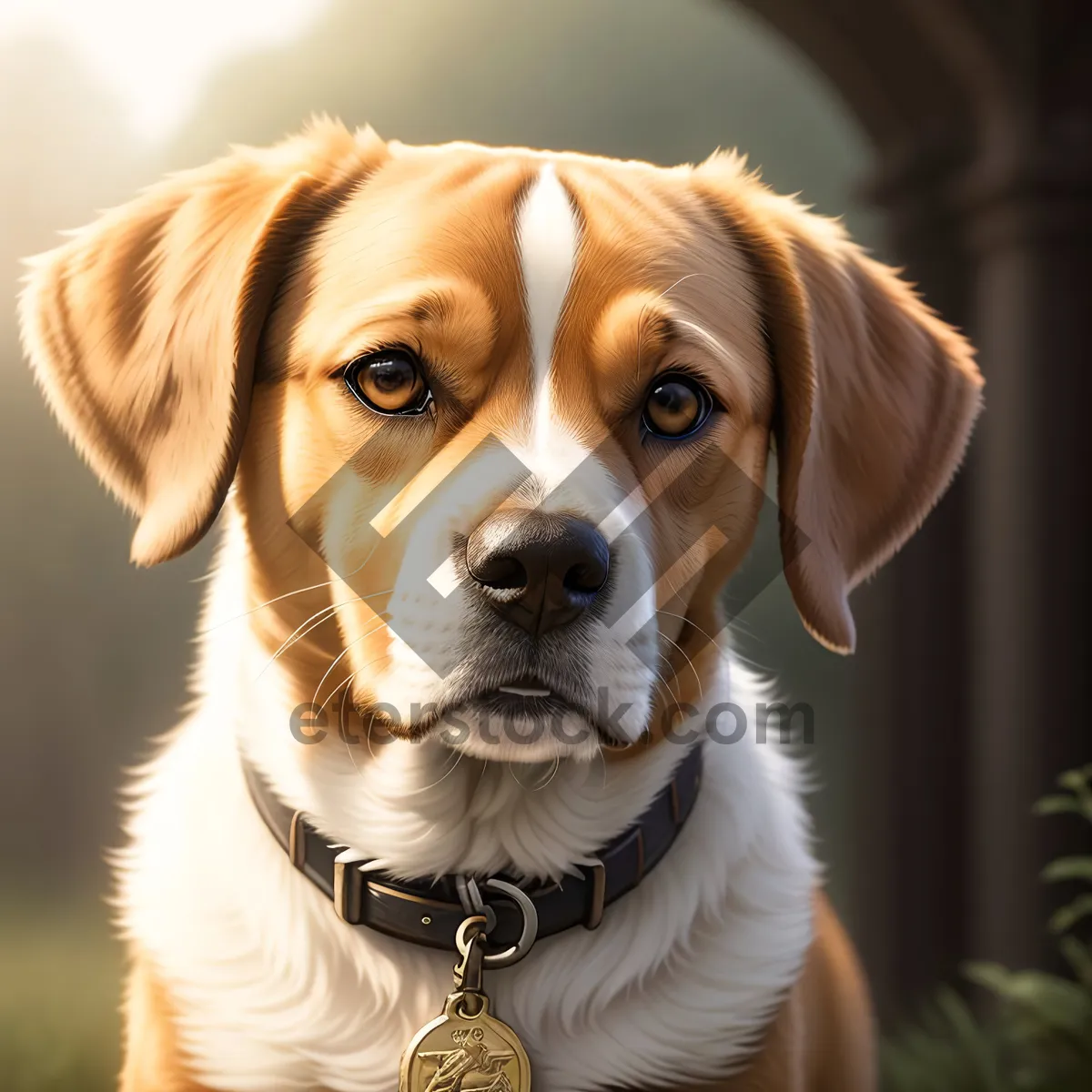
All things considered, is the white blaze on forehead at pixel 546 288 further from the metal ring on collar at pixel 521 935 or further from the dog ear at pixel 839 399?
the metal ring on collar at pixel 521 935

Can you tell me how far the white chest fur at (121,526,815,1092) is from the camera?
4.58 feet

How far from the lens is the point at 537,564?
45.1 inches

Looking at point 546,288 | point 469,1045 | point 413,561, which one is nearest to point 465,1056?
point 469,1045

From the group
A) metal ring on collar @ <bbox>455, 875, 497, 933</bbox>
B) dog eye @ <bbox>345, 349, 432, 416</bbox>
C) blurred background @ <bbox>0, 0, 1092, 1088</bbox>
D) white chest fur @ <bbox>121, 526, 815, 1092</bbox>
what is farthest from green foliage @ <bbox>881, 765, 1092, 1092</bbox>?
dog eye @ <bbox>345, 349, 432, 416</bbox>

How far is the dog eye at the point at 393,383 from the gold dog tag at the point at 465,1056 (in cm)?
72

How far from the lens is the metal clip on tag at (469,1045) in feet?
4.43

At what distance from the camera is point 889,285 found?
1639 mm

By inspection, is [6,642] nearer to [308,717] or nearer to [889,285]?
[308,717]

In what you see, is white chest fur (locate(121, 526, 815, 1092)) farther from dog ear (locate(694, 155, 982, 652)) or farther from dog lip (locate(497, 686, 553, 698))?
dog ear (locate(694, 155, 982, 652))

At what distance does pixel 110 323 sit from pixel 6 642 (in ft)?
2.16

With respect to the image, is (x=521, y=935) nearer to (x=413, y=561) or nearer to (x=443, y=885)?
(x=443, y=885)

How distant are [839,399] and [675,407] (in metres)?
0.29

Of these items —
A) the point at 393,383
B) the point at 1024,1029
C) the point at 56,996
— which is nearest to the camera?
the point at 393,383

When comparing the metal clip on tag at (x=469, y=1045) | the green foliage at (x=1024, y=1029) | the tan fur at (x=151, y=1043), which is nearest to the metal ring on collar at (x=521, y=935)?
the metal clip on tag at (x=469, y=1045)
